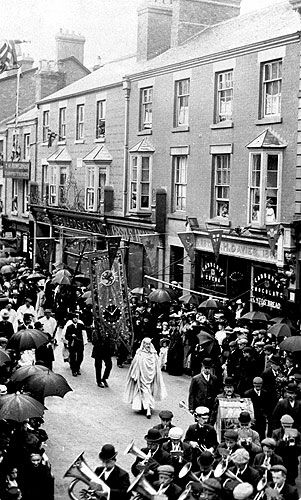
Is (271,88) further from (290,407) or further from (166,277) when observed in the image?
(290,407)

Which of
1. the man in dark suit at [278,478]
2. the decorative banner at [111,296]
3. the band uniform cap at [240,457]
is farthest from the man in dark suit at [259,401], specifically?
the decorative banner at [111,296]

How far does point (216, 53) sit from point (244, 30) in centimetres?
181

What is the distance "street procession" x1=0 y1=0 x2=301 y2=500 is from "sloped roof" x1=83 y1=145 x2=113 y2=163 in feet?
0.36

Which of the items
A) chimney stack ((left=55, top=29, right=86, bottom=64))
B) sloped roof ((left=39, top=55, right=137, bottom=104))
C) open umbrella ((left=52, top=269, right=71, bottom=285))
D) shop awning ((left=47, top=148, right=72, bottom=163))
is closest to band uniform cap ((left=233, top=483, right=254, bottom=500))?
open umbrella ((left=52, top=269, right=71, bottom=285))

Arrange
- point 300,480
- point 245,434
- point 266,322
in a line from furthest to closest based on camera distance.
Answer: point 266,322 → point 300,480 → point 245,434

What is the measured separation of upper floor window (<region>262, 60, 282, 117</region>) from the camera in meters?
22.0

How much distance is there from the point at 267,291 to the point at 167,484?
13897mm

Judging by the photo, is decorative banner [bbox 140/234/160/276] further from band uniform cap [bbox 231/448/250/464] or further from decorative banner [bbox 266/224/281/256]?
band uniform cap [bbox 231/448/250/464]

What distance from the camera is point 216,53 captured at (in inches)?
979

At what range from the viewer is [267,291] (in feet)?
72.6

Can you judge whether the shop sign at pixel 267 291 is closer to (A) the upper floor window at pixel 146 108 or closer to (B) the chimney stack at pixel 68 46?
(A) the upper floor window at pixel 146 108

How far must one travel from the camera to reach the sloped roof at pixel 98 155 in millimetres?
32812

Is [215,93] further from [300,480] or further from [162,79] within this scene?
[300,480]

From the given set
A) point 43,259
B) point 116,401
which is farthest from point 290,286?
point 43,259
